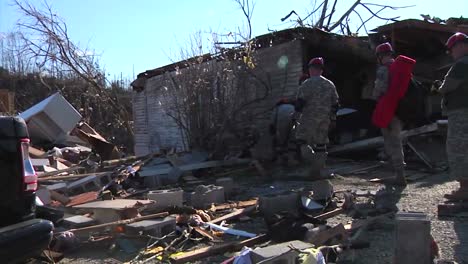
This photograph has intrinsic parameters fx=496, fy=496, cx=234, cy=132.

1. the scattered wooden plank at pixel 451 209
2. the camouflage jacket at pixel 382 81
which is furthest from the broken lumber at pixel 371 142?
the scattered wooden plank at pixel 451 209

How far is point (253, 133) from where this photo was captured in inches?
460

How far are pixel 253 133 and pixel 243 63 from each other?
5.55ft

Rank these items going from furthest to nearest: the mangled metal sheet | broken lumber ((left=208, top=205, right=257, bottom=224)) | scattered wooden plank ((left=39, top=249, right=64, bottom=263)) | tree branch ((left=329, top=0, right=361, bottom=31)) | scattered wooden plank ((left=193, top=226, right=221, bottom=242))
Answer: tree branch ((left=329, top=0, right=361, bottom=31)) → the mangled metal sheet → broken lumber ((left=208, top=205, right=257, bottom=224)) → scattered wooden plank ((left=193, top=226, right=221, bottom=242)) → scattered wooden plank ((left=39, top=249, right=64, bottom=263))

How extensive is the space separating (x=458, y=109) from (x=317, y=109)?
99.5 inches

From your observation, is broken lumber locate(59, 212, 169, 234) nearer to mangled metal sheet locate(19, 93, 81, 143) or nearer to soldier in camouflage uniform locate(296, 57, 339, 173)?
soldier in camouflage uniform locate(296, 57, 339, 173)

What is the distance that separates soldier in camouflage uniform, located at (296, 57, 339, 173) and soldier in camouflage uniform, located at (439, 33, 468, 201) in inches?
90.3

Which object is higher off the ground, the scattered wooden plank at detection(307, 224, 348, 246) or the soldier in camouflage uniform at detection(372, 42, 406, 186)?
the soldier in camouflage uniform at detection(372, 42, 406, 186)

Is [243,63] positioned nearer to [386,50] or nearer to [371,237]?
[386,50]

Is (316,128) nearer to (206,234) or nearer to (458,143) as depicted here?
(458,143)

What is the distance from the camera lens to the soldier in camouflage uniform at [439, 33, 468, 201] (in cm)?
565

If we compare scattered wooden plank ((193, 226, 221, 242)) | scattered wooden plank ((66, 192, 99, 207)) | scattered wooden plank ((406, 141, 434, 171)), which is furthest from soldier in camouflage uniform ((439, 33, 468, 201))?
scattered wooden plank ((66, 192, 99, 207))

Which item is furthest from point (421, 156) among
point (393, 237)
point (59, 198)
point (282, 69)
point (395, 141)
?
point (59, 198)

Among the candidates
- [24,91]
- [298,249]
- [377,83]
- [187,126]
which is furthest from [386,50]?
[24,91]

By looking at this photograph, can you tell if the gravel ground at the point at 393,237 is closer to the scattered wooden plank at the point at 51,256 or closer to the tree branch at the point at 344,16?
the scattered wooden plank at the point at 51,256
